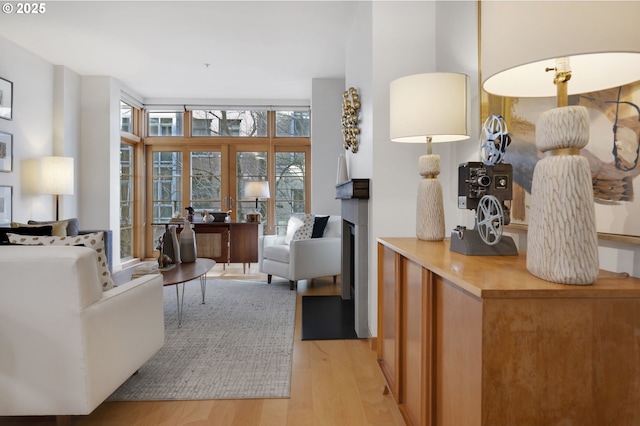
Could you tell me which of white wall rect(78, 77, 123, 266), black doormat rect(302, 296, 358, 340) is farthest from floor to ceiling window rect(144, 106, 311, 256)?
black doormat rect(302, 296, 358, 340)

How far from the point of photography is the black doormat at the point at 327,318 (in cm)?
289

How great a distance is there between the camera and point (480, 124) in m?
1.90

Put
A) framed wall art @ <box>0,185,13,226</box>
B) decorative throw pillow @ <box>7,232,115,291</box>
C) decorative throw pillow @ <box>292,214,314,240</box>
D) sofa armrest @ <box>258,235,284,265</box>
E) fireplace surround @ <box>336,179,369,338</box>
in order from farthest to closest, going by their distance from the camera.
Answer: sofa armrest @ <box>258,235,284,265</box>
decorative throw pillow @ <box>292,214,314,240</box>
framed wall art @ <box>0,185,13,226</box>
fireplace surround @ <box>336,179,369,338</box>
decorative throw pillow @ <box>7,232,115,291</box>

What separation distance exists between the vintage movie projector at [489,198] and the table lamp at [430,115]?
0.80ft

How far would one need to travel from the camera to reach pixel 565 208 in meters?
0.82

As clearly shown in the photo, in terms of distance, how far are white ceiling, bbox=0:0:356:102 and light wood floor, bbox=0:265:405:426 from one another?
295 centimetres

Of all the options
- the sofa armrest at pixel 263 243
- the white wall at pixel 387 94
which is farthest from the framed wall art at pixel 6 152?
the white wall at pixel 387 94

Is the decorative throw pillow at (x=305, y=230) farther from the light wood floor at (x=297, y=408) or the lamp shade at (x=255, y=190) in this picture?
the light wood floor at (x=297, y=408)

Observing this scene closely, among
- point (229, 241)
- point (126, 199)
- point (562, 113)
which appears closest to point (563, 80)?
point (562, 113)

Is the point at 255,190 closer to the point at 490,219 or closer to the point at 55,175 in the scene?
the point at 55,175

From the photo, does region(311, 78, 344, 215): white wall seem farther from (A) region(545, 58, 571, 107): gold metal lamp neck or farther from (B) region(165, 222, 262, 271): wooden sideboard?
(A) region(545, 58, 571, 107): gold metal lamp neck

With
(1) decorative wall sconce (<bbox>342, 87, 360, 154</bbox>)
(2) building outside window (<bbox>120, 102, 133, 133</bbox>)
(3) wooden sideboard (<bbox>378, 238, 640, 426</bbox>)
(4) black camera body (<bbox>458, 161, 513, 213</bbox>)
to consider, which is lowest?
(3) wooden sideboard (<bbox>378, 238, 640, 426</bbox>)

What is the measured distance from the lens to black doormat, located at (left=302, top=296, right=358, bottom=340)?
2.89m

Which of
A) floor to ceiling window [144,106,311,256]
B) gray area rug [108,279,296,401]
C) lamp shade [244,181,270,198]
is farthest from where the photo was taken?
floor to ceiling window [144,106,311,256]
